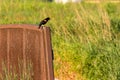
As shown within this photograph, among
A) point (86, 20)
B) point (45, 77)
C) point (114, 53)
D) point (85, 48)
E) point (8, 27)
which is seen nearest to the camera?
point (45, 77)

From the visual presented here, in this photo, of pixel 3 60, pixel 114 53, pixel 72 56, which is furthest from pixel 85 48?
pixel 3 60

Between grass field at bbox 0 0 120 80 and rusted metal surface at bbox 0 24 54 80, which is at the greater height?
rusted metal surface at bbox 0 24 54 80

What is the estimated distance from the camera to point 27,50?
5574 mm

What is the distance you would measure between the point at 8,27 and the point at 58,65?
369 centimetres

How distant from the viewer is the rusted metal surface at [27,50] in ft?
17.5

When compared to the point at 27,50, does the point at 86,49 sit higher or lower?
lower

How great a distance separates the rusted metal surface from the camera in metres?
5.34

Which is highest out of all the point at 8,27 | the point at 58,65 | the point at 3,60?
the point at 8,27

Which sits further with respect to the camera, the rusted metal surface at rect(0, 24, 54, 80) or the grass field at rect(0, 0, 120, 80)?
the grass field at rect(0, 0, 120, 80)

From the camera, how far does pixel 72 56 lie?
370 inches

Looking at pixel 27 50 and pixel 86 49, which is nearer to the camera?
pixel 27 50

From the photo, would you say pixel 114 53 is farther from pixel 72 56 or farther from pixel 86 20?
pixel 86 20

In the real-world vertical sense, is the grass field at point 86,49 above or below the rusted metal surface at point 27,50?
below

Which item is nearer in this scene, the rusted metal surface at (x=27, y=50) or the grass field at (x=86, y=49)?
the rusted metal surface at (x=27, y=50)
